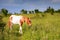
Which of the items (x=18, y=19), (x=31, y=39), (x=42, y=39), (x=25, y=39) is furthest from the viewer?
(x=18, y=19)

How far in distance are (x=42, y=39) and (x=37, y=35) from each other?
3.29ft

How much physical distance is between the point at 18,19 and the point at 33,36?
657 cm

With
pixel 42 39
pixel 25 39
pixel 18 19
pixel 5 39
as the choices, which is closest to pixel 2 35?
pixel 5 39

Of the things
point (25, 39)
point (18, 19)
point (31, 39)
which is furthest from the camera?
point (18, 19)

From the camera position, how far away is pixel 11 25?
17.5 metres

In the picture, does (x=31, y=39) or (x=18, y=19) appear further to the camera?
(x=18, y=19)

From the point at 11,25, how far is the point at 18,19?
1218mm

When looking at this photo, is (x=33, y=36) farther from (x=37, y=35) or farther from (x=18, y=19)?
(x=18, y=19)

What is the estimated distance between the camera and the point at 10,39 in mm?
10969

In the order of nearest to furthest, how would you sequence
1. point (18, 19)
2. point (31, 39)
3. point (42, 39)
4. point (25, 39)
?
1. point (42, 39)
2. point (31, 39)
3. point (25, 39)
4. point (18, 19)

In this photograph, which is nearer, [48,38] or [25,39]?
[48,38]

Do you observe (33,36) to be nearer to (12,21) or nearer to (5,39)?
(5,39)

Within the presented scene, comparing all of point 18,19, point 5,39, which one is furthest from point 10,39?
point 18,19

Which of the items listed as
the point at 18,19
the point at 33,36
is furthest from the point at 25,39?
the point at 18,19
